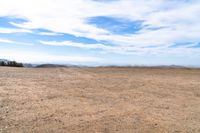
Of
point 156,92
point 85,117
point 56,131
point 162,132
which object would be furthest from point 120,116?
point 156,92

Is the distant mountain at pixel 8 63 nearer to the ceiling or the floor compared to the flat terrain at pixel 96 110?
nearer to the ceiling

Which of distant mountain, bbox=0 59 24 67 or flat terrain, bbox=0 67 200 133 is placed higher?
distant mountain, bbox=0 59 24 67

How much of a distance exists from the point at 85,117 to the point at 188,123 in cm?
277

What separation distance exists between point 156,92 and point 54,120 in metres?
6.43

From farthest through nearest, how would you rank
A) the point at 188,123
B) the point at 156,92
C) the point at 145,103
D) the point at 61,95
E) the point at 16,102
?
the point at 156,92
the point at 61,95
the point at 145,103
the point at 16,102
the point at 188,123

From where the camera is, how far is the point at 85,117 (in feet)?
25.6

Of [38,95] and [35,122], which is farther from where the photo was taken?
[38,95]

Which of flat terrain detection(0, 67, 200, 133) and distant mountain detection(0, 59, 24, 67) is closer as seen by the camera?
flat terrain detection(0, 67, 200, 133)

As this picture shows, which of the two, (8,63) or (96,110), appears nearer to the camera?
(96,110)

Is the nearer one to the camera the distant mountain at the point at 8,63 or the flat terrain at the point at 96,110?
the flat terrain at the point at 96,110

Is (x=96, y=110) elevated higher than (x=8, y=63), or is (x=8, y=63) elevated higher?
(x=8, y=63)

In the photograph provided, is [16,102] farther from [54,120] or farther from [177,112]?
[177,112]

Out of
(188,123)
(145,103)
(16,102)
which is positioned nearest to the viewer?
(188,123)

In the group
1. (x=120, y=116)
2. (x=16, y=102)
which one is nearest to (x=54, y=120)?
(x=120, y=116)
